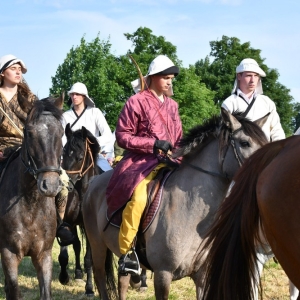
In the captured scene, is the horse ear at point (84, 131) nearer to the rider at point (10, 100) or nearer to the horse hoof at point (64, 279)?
the rider at point (10, 100)

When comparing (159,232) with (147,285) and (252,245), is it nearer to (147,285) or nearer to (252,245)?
(252,245)

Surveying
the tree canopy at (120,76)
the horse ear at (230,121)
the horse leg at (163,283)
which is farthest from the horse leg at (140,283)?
the tree canopy at (120,76)

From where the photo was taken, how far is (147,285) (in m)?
9.33

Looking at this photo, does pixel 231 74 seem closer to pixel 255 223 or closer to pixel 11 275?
pixel 11 275

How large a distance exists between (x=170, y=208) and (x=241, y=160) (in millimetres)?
808

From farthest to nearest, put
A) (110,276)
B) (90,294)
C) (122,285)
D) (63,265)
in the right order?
(63,265) < (90,294) < (110,276) < (122,285)

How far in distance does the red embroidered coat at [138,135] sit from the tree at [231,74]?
4819 cm

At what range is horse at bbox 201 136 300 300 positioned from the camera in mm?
3221

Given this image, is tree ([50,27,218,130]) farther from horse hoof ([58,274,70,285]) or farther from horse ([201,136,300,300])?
horse ([201,136,300,300])

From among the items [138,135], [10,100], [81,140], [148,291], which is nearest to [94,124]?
[81,140]

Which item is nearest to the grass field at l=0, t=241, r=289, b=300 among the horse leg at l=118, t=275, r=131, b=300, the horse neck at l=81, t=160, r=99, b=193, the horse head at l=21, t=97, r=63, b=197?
the horse leg at l=118, t=275, r=131, b=300

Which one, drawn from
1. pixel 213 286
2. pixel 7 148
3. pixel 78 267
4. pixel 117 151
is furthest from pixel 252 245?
pixel 117 151

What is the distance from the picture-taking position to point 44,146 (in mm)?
5988

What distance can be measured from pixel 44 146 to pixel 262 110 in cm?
259
